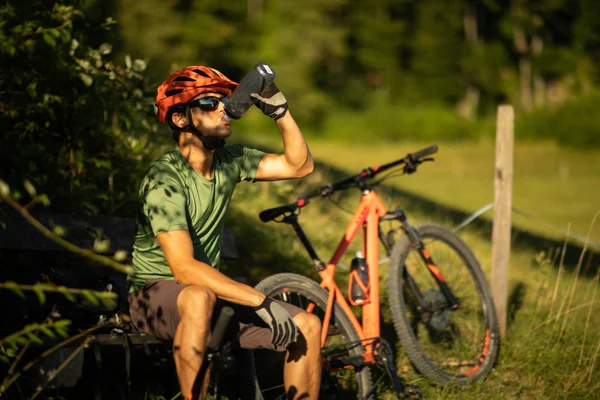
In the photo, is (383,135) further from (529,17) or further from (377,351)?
(377,351)

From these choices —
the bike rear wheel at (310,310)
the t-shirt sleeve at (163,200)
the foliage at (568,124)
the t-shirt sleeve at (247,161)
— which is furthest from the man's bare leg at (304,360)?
the foliage at (568,124)

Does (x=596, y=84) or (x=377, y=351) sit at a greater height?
(x=596, y=84)

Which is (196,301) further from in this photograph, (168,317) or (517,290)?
(517,290)

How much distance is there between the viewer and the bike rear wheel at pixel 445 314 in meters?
5.21

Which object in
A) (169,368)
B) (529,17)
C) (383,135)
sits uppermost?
(529,17)

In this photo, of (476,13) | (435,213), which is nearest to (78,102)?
(435,213)

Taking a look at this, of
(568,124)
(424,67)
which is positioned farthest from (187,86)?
(424,67)

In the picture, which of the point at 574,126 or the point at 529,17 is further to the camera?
the point at 529,17

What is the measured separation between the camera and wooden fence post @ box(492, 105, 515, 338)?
20.0 feet

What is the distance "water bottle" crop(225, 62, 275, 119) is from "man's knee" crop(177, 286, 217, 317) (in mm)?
857

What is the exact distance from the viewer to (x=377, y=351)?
191 inches

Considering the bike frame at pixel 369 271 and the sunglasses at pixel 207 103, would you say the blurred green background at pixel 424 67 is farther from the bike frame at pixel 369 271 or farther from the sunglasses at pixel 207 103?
the sunglasses at pixel 207 103

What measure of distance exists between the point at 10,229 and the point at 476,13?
52.2 meters

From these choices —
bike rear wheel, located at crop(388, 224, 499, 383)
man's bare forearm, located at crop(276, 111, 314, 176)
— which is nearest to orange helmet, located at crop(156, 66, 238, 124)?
man's bare forearm, located at crop(276, 111, 314, 176)
